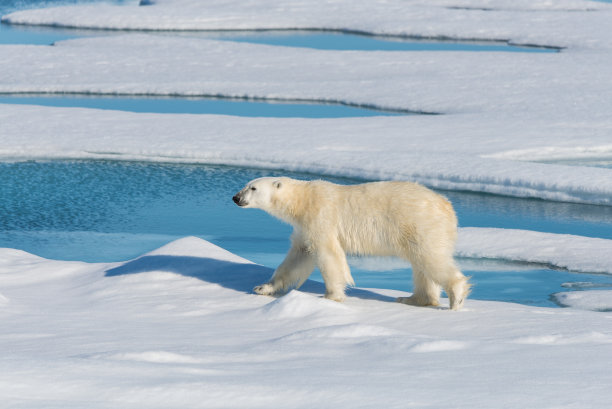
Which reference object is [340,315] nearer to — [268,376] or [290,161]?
[268,376]

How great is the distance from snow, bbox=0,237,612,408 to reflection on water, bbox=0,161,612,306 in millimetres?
922

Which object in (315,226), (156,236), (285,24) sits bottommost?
(156,236)

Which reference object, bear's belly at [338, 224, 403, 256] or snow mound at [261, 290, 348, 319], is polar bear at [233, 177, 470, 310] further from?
snow mound at [261, 290, 348, 319]

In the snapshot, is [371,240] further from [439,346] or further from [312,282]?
[439,346]

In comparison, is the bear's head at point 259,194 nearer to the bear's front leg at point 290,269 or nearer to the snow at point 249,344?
the bear's front leg at point 290,269

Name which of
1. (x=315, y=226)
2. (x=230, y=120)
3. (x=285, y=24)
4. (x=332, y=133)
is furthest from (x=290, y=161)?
(x=285, y=24)

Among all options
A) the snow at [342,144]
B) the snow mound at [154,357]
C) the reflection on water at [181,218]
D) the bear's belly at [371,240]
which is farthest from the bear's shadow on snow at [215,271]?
the snow at [342,144]

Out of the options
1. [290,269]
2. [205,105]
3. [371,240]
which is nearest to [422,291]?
[371,240]

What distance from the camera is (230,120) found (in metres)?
10.6

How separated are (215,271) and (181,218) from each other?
2326 mm

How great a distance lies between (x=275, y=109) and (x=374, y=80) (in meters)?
1.96

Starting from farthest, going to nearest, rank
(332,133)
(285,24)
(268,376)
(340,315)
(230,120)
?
(285,24)
(230,120)
(332,133)
(340,315)
(268,376)

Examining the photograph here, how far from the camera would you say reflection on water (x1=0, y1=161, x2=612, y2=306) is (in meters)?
5.70

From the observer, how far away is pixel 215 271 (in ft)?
16.4
